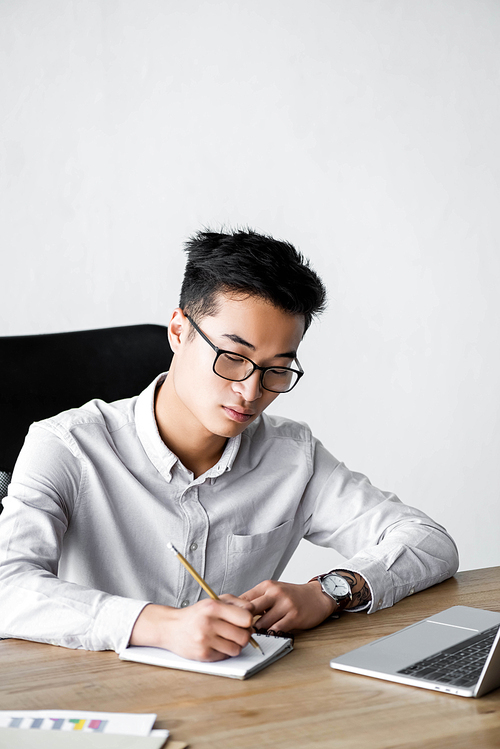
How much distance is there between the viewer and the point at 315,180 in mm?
3092

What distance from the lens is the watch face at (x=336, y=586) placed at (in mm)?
1214

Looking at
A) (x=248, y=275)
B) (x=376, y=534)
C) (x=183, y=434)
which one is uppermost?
(x=248, y=275)

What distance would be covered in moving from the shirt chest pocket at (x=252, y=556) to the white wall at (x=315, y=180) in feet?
5.13

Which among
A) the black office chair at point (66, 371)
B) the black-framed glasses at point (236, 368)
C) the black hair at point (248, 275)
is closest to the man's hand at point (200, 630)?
the black-framed glasses at point (236, 368)

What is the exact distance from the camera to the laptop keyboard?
0.90 m

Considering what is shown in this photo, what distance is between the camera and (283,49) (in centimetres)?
306

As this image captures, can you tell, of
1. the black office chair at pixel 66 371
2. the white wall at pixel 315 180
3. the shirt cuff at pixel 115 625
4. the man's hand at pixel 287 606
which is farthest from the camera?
the white wall at pixel 315 180

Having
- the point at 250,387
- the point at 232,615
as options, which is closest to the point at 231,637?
the point at 232,615

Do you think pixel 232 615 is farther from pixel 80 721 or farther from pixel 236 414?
pixel 236 414

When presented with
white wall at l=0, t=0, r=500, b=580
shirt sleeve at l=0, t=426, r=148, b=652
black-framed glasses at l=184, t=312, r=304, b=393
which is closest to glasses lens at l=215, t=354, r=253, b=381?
black-framed glasses at l=184, t=312, r=304, b=393

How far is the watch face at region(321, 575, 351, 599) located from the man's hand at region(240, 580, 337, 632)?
0.04 meters

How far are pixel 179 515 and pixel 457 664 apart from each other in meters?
0.65

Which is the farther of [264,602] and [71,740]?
[264,602]

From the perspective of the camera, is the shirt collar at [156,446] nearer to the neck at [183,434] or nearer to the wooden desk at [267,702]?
the neck at [183,434]
